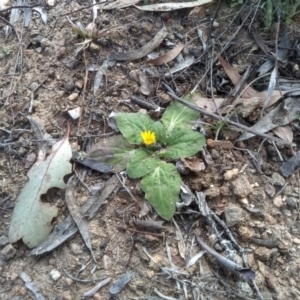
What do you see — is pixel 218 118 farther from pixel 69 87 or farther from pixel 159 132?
pixel 69 87

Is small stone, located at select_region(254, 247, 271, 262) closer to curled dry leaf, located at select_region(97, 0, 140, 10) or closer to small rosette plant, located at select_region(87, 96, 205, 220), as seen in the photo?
small rosette plant, located at select_region(87, 96, 205, 220)

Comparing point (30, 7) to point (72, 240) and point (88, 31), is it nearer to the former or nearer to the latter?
point (88, 31)

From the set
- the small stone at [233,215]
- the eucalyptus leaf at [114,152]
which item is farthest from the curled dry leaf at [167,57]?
the small stone at [233,215]

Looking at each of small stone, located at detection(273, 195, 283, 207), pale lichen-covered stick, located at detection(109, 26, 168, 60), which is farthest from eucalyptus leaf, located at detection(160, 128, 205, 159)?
pale lichen-covered stick, located at detection(109, 26, 168, 60)

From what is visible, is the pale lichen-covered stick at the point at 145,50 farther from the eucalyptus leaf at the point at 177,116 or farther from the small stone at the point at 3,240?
the small stone at the point at 3,240

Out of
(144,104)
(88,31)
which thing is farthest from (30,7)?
(144,104)

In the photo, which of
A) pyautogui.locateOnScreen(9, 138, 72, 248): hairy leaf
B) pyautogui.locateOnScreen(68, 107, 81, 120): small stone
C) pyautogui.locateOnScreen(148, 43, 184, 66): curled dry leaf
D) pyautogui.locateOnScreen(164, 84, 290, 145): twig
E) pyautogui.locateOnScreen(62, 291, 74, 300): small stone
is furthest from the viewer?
pyautogui.locateOnScreen(148, 43, 184, 66): curled dry leaf
